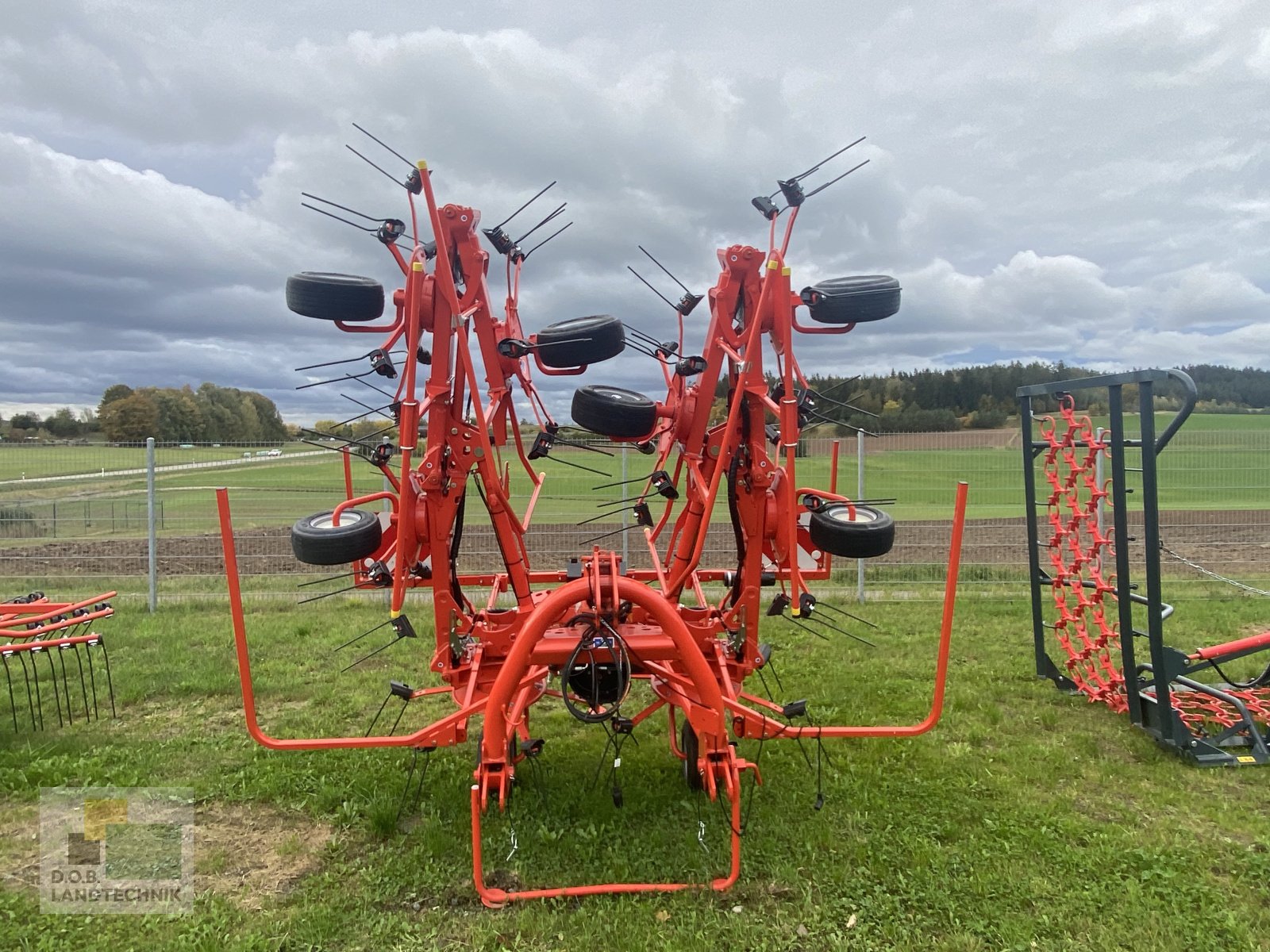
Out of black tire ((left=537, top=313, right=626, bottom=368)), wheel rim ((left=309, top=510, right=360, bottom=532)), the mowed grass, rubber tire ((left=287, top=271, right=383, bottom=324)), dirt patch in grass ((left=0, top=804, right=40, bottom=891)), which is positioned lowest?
the mowed grass

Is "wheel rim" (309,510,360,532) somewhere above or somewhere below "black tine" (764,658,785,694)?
above

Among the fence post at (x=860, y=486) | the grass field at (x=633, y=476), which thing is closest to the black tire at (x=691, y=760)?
the grass field at (x=633, y=476)

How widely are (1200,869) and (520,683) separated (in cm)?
338

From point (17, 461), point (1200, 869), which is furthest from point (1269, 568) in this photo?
point (17, 461)

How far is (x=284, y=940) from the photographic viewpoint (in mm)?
3068

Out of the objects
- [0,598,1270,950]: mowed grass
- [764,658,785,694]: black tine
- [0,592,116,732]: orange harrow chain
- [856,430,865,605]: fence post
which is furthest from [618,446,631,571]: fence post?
[0,592,116,732]: orange harrow chain

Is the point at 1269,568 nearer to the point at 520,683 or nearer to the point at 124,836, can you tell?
the point at 520,683

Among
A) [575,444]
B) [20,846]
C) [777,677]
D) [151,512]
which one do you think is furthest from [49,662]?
[777,677]

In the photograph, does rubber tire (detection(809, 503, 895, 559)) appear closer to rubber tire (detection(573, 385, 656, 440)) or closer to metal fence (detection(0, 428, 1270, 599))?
rubber tire (detection(573, 385, 656, 440))

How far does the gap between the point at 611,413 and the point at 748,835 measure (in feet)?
7.59

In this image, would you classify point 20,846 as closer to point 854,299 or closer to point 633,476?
point 854,299

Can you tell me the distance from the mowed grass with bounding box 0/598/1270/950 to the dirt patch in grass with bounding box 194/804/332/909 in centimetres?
3

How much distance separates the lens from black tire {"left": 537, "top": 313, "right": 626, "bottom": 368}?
11.5 feet

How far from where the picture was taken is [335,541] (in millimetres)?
3338
